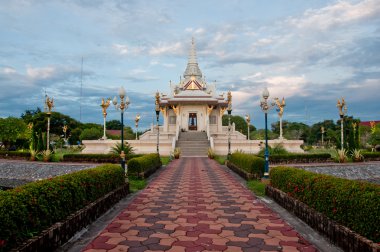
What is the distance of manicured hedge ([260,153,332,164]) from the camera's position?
20.5 metres

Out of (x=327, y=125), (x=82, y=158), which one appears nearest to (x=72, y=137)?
(x=82, y=158)

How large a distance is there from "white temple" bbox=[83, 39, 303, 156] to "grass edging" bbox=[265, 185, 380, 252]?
22076 mm

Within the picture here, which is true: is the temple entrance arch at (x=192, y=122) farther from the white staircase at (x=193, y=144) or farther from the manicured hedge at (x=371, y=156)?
the manicured hedge at (x=371, y=156)

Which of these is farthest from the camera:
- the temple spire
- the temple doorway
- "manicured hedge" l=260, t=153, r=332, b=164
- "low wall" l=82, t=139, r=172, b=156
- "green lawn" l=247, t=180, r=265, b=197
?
the temple spire

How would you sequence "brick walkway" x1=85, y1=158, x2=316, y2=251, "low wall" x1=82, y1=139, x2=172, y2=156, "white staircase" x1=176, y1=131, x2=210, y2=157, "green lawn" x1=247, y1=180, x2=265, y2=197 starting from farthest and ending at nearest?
"white staircase" x1=176, y1=131, x2=210, y2=157 → "low wall" x1=82, y1=139, x2=172, y2=156 → "green lawn" x1=247, y1=180, x2=265, y2=197 → "brick walkway" x1=85, y1=158, x2=316, y2=251

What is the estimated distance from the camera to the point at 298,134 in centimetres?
6481

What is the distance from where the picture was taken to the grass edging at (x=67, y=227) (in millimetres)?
4469

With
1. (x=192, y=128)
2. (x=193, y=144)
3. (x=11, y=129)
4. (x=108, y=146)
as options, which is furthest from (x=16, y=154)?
(x=192, y=128)

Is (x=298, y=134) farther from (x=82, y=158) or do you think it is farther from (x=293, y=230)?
(x=293, y=230)

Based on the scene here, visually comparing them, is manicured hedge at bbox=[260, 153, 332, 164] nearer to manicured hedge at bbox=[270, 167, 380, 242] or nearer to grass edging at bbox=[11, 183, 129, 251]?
manicured hedge at bbox=[270, 167, 380, 242]

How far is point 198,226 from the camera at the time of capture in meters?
6.48

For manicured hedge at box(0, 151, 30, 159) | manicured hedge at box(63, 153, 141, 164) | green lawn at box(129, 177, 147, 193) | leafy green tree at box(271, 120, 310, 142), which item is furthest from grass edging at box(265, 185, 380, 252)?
leafy green tree at box(271, 120, 310, 142)

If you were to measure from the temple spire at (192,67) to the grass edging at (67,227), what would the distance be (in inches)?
1644

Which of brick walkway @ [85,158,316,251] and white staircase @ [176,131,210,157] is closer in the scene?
brick walkway @ [85,158,316,251]
